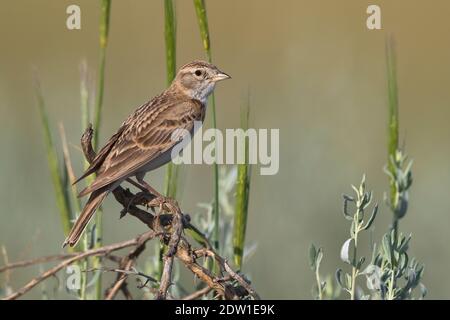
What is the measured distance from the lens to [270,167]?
310 inches

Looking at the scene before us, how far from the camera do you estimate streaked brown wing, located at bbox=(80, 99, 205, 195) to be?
510cm

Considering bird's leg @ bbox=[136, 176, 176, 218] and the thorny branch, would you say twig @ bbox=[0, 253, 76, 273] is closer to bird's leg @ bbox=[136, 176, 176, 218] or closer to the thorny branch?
the thorny branch

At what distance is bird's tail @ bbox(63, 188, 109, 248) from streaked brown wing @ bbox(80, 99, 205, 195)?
0.25 ft

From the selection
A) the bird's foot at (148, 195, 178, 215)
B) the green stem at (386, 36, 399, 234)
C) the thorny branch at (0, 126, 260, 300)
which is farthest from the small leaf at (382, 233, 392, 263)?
the bird's foot at (148, 195, 178, 215)

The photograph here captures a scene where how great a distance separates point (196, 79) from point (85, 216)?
2010mm

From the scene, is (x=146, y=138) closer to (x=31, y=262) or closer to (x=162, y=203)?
(x=162, y=203)

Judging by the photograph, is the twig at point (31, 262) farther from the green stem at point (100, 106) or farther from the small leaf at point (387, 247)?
the small leaf at point (387, 247)

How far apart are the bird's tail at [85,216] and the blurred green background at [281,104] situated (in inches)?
26.9

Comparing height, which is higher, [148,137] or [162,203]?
[148,137]

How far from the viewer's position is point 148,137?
571 cm

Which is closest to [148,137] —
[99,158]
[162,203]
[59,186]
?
[99,158]

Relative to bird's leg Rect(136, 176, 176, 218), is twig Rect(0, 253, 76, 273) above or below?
below

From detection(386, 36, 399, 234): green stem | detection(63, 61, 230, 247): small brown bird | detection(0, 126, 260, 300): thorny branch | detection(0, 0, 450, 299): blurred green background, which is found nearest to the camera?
detection(0, 126, 260, 300): thorny branch

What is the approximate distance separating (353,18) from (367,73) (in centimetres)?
282
